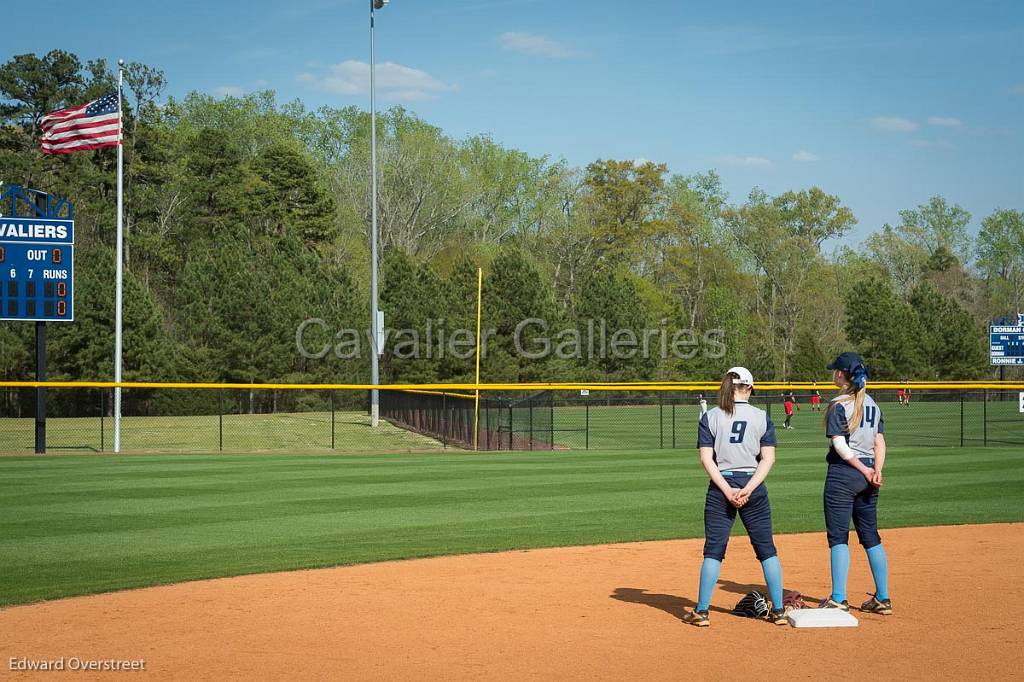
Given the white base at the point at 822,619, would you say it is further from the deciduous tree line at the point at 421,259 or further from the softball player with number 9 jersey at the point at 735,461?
the deciduous tree line at the point at 421,259

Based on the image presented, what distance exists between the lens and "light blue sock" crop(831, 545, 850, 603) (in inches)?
320

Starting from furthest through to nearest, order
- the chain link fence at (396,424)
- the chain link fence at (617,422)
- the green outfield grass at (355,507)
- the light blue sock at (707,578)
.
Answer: the chain link fence at (617,422) → the chain link fence at (396,424) → the green outfield grass at (355,507) → the light blue sock at (707,578)

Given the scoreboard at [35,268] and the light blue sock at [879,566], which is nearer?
the light blue sock at [879,566]

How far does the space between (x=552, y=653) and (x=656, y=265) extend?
254 ft

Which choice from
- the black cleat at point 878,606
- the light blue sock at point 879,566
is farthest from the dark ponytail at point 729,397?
the black cleat at point 878,606

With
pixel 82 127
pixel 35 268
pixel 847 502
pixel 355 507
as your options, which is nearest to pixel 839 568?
pixel 847 502

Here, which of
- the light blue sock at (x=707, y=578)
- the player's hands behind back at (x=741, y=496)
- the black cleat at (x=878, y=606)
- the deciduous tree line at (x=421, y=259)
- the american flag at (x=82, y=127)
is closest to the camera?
the player's hands behind back at (x=741, y=496)

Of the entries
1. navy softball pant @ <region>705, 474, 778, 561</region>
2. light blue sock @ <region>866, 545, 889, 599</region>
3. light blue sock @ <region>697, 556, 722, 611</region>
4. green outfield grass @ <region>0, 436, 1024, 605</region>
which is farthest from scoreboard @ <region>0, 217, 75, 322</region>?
light blue sock @ <region>866, 545, 889, 599</region>

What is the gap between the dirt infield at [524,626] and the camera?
23.0 ft

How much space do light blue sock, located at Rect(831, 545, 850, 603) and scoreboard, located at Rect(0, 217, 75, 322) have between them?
2292cm

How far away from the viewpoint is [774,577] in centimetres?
786

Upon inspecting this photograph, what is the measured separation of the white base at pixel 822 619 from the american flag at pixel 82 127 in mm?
25477

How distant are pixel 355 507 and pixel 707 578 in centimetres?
961

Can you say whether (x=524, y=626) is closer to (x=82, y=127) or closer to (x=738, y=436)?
(x=738, y=436)
